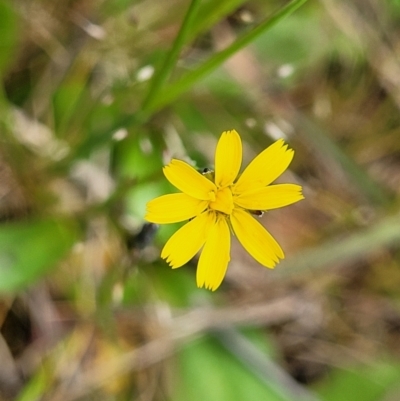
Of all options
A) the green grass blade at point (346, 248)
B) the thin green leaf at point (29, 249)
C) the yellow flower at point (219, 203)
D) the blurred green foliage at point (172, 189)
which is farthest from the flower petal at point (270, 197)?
the green grass blade at point (346, 248)

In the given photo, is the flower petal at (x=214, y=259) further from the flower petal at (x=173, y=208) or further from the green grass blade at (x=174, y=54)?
the green grass blade at (x=174, y=54)

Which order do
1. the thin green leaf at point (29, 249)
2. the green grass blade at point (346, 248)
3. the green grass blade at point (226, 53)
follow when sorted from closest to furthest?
1. the green grass blade at point (226, 53)
2. the thin green leaf at point (29, 249)
3. the green grass blade at point (346, 248)

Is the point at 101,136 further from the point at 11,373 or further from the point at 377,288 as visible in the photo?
the point at 377,288

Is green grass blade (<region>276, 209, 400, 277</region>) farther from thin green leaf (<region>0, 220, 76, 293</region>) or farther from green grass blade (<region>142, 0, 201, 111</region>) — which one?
green grass blade (<region>142, 0, 201, 111</region>)

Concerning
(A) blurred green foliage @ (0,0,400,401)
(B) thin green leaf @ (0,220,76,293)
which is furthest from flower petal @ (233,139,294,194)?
(B) thin green leaf @ (0,220,76,293)

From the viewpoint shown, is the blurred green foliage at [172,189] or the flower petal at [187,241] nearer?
the flower petal at [187,241]

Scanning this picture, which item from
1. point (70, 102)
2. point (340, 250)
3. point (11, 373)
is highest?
point (70, 102)

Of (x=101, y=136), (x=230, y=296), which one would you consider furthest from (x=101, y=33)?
(x=230, y=296)

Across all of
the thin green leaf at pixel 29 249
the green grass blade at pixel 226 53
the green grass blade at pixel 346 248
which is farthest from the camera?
the green grass blade at pixel 346 248
